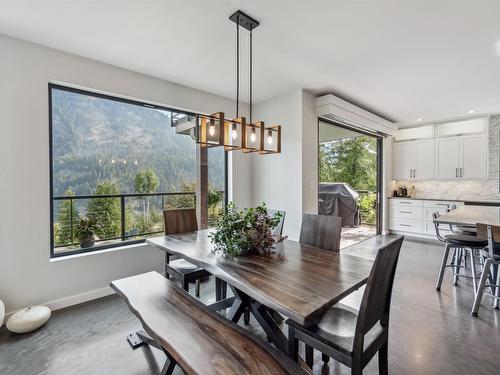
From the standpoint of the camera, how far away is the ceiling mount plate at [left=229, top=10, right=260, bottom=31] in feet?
7.12

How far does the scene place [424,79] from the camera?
139 inches

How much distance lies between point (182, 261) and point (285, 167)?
A: 216 centimetres

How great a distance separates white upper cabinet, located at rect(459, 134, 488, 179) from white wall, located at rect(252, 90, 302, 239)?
415 centimetres

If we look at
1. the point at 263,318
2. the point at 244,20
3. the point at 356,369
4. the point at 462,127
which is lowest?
the point at 263,318

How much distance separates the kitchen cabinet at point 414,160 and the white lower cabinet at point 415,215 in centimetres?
66

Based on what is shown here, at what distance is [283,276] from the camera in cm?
165

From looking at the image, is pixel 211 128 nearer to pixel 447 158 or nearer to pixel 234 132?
pixel 234 132

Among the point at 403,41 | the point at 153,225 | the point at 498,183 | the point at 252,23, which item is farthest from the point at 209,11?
the point at 498,183

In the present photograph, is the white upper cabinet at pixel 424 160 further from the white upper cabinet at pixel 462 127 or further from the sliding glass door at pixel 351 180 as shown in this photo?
the sliding glass door at pixel 351 180

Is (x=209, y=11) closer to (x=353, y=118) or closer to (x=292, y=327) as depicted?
(x=292, y=327)

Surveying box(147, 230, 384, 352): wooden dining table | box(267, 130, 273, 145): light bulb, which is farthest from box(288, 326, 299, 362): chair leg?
box(267, 130, 273, 145): light bulb

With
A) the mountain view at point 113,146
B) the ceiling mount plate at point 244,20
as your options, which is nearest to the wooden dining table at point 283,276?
the mountain view at point 113,146

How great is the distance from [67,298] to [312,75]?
393 centimetres

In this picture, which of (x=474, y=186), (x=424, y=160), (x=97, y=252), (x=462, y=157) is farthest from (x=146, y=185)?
(x=474, y=186)
